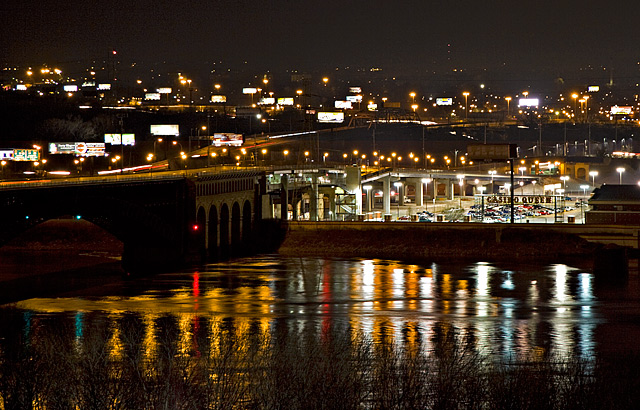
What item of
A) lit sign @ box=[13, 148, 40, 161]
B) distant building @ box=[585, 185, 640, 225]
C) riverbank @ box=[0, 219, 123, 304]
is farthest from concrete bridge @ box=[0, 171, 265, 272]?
distant building @ box=[585, 185, 640, 225]

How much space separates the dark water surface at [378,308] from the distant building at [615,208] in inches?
422

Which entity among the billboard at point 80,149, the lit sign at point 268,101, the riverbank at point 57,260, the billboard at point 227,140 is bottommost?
the riverbank at point 57,260

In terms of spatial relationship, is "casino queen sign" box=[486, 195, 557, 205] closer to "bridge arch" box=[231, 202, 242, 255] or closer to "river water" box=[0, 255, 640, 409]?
"bridge arch" box=[231, 202, 242, 255]

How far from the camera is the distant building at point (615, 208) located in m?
56.8

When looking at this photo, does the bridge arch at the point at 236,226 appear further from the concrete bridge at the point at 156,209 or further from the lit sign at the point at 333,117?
the lit sign at the point at 333,117

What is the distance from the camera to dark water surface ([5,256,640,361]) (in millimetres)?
28938

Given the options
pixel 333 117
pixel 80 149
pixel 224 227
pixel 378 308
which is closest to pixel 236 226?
pixel 224 227

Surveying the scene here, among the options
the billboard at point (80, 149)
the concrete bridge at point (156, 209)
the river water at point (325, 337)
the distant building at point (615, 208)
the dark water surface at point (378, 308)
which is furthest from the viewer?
the billboard at point (80, 149)

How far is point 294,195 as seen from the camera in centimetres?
7325

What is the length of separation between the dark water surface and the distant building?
10719 mm

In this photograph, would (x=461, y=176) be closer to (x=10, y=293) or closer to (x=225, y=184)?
(x=225, y=184)

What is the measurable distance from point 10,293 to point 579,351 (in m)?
22.4

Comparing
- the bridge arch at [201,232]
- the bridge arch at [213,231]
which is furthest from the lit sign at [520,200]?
the bridge arch at [201,232]

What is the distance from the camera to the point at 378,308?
1385 inches
